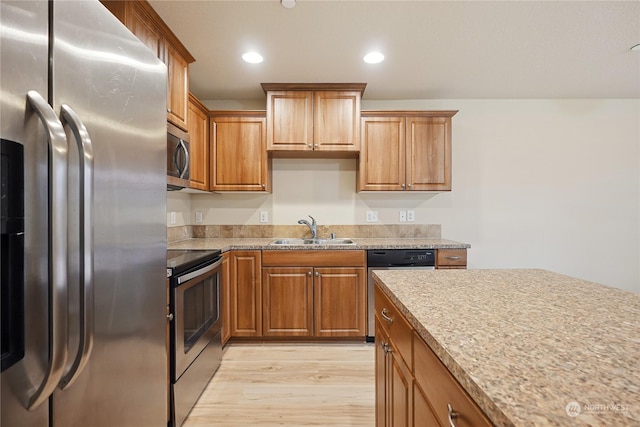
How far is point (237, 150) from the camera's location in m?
2.84

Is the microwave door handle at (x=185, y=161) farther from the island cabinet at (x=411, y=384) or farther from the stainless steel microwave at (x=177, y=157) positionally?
the island cabinet at (x=411, y=384)

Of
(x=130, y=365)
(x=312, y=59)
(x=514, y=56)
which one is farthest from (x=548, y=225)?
(x=130, y=365)

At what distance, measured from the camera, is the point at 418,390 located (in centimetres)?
83

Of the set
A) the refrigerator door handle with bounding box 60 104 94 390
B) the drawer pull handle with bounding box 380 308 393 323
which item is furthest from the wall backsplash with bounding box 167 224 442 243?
the refrigerator door handle with bounding box 60 104 94 390

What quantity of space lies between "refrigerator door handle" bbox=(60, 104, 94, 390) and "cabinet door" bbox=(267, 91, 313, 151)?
2.14 m

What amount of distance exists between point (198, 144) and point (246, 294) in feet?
4.49

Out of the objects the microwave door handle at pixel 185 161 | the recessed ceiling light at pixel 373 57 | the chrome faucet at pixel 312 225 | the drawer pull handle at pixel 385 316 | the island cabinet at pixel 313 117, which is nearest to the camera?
the drawer pull handle at pixel 385 316

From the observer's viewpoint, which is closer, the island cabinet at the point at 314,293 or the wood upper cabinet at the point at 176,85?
the wood upper cabinet at the point at 176,85

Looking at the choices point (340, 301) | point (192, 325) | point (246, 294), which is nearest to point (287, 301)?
point (246, 294)

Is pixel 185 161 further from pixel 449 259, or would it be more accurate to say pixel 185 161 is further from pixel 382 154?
pixel 449 259

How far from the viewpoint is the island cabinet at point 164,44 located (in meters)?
1.56

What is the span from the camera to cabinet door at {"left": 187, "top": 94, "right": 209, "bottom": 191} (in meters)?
2.46

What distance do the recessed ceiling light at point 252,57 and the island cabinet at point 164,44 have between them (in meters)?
0.39

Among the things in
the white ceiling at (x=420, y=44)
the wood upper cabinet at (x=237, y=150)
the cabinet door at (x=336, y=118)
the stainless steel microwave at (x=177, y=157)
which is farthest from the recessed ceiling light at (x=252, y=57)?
the stainless steel microwave at (x=177, y=157)
